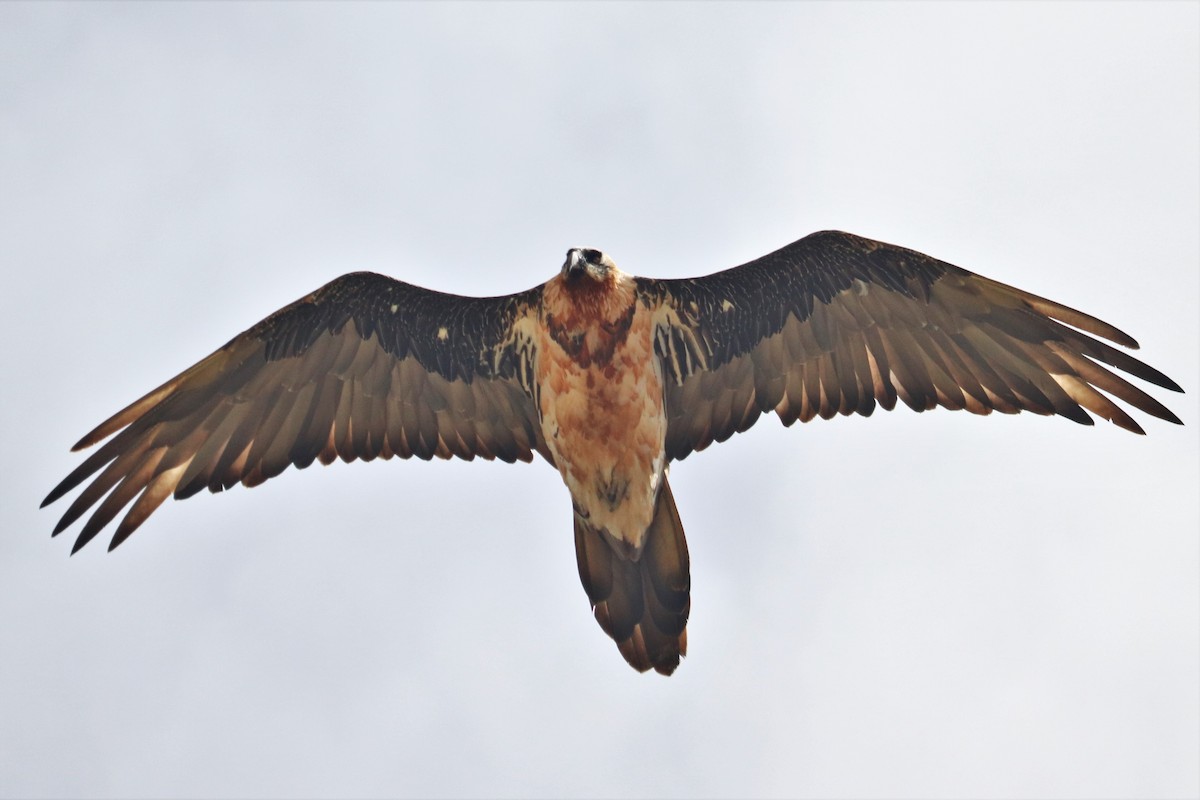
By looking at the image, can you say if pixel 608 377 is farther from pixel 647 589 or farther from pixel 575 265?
pixel 647 589

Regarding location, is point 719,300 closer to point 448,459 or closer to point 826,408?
point 826,408

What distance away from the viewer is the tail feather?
1105 centimetres

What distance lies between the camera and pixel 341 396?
1218cm

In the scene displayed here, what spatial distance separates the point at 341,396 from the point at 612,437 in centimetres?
238

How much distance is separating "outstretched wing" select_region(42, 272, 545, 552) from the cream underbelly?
0.57 m

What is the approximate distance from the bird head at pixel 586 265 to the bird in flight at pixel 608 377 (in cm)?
2

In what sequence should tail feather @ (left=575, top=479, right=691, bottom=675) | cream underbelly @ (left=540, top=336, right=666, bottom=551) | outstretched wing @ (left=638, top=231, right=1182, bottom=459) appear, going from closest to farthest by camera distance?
1. tail feather @ (left=575, top=479, right=691, bottom=675)
2. cream underbelly @ (left=540, top=336, right=666, bottom=551)
3. outstretched wing @ (left=638, top=231, right=1182, bottom=459)

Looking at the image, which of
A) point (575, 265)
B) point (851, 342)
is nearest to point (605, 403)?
point (575, 265)

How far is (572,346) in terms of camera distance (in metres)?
11.4

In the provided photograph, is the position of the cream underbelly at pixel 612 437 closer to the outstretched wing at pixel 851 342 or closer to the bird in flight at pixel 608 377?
the bird in flight at pixel 608 377

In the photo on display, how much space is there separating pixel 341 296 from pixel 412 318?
599 mm

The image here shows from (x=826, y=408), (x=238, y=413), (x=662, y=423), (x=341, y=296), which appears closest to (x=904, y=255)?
(x=826, y=408)

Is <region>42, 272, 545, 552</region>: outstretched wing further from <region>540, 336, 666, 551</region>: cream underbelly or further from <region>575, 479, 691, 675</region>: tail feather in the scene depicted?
<region>575, 479, 691, 675</region>: tail feather

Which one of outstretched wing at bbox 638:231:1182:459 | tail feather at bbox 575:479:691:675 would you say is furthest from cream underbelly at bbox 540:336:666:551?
outstretched wing at bbox 638:231:1182:459
